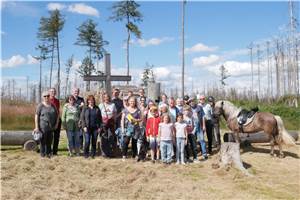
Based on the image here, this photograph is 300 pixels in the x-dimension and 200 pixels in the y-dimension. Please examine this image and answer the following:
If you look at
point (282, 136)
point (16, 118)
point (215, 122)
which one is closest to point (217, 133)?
point (215, 122)

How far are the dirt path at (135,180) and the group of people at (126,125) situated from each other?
0.38m

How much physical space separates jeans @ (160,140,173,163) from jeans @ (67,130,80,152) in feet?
6.65

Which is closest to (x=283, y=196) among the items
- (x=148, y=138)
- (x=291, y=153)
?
(x=148, y=138)

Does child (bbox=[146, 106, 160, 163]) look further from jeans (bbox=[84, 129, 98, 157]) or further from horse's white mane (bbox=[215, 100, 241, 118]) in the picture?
horse's white mane (bbox=[215, 100, 241, 118])

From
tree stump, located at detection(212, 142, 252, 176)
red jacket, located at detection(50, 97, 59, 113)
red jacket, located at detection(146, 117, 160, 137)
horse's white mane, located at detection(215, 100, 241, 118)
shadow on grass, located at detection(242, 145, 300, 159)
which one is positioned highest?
red jacket, located at detection(50, 97, 59, 113)

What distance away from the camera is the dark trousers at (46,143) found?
7.81 meters

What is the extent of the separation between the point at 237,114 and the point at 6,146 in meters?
6.76

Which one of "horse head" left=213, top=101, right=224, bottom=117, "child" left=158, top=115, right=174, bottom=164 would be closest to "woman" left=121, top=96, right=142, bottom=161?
"child" left=158, top=115, right=174, bottom=164

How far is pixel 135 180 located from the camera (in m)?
6.34

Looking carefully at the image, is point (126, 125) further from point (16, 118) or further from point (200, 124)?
point (16, 118)

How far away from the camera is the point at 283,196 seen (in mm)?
5836

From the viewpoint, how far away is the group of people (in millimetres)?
7723

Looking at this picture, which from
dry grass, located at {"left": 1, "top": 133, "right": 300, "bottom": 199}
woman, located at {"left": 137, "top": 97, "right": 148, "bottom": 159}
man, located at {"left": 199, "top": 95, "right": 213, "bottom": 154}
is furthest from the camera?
man, located at {"left": 199, "top": 95, "right": 213, "bottom": 154}

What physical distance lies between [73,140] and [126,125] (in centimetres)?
143
